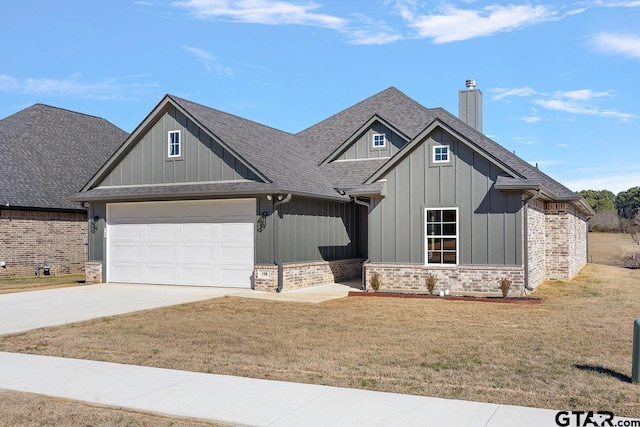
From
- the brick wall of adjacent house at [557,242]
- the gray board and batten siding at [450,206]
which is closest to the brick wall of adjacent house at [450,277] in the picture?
the gray board and batten siding at [450,206]

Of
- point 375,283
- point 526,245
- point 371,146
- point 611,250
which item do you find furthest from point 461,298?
point 611,250

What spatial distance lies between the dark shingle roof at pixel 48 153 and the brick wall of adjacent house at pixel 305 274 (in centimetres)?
1223

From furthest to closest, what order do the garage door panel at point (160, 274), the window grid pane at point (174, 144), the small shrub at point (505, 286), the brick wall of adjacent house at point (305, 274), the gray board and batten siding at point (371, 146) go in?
1. the gray board and batten siding at point (371, 146)
2. the window grid pane at point (174, 144)
3. the garage door panel at point (160, 274)
4. the brick wall of adjacent house at point (305, 274)
5. the small shrub at point (505, 286)

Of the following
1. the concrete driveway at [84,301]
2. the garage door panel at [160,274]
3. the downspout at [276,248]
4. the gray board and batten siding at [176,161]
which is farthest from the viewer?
the garage door panel at [160,274]

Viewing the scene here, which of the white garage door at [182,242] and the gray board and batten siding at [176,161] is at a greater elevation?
the gray board and batten siding at [176,161]

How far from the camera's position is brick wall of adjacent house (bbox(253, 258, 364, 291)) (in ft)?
64.0

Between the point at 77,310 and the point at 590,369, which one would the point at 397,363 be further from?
the point at 77,310

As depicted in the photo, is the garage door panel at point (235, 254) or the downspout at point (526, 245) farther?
the garage door panel at point (235, 254)

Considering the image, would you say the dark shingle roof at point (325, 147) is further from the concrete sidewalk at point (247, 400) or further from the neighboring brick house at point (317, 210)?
the concrete sidewalk at point (247, 400)

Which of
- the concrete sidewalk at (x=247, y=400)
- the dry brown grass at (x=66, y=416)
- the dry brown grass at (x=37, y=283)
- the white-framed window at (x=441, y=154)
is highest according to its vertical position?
the white-framed window at (x=441, y=154)

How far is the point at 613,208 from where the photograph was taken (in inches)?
3401

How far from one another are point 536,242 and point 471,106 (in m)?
9.27

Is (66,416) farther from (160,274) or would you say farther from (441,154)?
(160,274)

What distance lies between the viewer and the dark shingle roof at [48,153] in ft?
88.7
